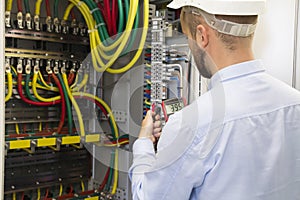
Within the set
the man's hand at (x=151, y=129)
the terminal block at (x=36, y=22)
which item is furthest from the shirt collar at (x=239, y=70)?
the terminal block at (x=36, y=22)

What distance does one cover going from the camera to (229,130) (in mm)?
970

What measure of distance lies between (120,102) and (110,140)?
0.24m

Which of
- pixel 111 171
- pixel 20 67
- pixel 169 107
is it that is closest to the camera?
pixel 169 107

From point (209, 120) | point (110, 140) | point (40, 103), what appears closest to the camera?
point (209, 120)

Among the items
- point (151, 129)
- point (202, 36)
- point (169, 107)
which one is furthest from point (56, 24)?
point (202, 36)

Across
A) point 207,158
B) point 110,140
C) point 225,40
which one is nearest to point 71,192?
point 110,140

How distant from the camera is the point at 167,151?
1.00 metres

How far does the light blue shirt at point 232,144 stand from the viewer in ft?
3.18

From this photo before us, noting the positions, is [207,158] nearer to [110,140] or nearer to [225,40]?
[225,40]

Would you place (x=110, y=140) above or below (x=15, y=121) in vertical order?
below

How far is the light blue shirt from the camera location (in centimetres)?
97

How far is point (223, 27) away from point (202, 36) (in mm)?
74

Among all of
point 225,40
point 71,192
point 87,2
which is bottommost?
point 71,192

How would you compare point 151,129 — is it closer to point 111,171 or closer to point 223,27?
point 223,27
